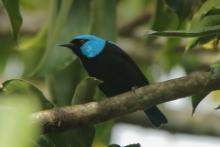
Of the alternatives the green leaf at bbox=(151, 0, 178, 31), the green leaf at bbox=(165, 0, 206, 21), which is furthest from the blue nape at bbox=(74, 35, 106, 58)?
the green leaf at bbox=(165, 0, 206, 21)

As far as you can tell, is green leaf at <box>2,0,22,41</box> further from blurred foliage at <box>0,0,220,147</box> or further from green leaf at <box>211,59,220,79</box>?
green leaf at <box>211,59,220,79</box>

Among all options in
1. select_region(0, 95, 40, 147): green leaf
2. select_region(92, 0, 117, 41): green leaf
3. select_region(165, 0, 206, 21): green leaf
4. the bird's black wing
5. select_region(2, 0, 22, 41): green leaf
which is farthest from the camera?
the bird's black wing

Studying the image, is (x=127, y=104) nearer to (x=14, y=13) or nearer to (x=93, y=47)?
(x=14, y=13)

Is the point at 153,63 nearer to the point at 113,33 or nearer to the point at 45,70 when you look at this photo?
the point at 113,33

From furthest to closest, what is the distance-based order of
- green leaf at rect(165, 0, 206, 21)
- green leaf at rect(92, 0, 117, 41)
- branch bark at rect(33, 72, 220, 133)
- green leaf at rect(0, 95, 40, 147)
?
1. green leaf at rect(92, 0, 117, 41)
2. green leaf at rect(165, 0, 206, 21)
3. branch bark at rect(33, 72, 220, 133)
4. green leaf at rect(0, 95, 40, 147)

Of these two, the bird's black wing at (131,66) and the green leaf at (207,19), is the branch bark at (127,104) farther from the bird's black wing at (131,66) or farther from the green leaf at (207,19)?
the bird's black wing at (131,66)

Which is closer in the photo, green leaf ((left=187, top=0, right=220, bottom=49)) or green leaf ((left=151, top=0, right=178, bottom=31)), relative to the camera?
green leaf ((left=187, top=0, right=220, bottom=49))

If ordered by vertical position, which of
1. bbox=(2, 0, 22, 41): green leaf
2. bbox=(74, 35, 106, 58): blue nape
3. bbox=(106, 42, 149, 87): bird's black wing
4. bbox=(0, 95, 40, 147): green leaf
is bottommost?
bbox=(106, 42, 149, 87): bird's black wing

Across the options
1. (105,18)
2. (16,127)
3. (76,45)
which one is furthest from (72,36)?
(16,127)
